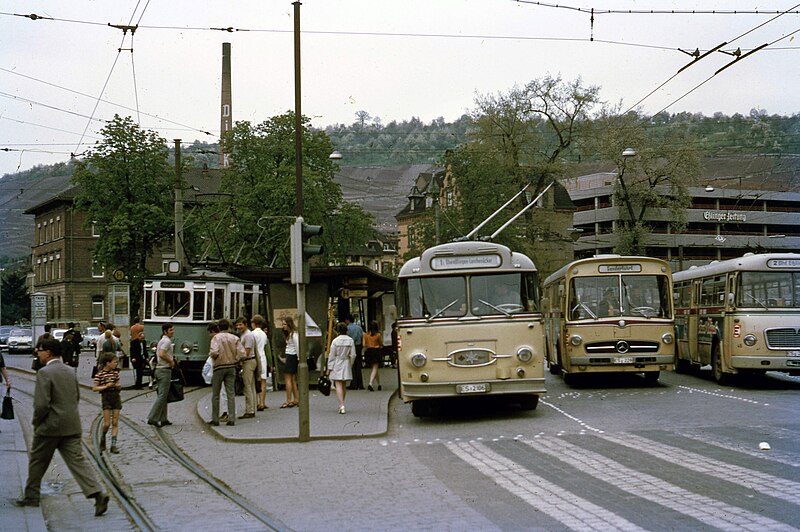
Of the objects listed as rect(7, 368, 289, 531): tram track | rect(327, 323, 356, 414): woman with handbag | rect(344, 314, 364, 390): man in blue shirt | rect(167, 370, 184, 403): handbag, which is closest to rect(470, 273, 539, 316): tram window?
rect(327, 323, 356, 414): woman with handbag

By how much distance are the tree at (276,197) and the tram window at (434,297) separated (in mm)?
29339

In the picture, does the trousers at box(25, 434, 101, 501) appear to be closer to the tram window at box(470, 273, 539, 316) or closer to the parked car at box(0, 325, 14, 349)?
the tram window at box(470, 273, 539, 316)

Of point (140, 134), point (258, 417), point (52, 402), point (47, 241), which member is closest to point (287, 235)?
point (140, 134)

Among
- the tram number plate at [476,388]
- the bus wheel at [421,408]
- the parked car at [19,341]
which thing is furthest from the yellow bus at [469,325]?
the parked car at [19,341]

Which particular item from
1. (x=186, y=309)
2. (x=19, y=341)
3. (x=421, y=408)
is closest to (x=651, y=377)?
(x=421, y=408)

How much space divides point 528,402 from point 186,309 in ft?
47.6

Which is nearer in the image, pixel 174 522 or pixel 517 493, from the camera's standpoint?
pixel 174 522

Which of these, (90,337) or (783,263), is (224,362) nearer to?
(783,263)

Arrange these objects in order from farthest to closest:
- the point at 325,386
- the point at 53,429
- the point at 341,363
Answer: the point at 325,386 < the point at 341,363 < the point at 53,429

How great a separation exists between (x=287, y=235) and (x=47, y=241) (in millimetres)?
→ 49242

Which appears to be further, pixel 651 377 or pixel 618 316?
pixel 651 377

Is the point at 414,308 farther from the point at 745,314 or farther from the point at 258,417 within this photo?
the point at 745,314

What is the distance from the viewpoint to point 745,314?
22094 mm

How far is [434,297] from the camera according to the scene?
1838cm
